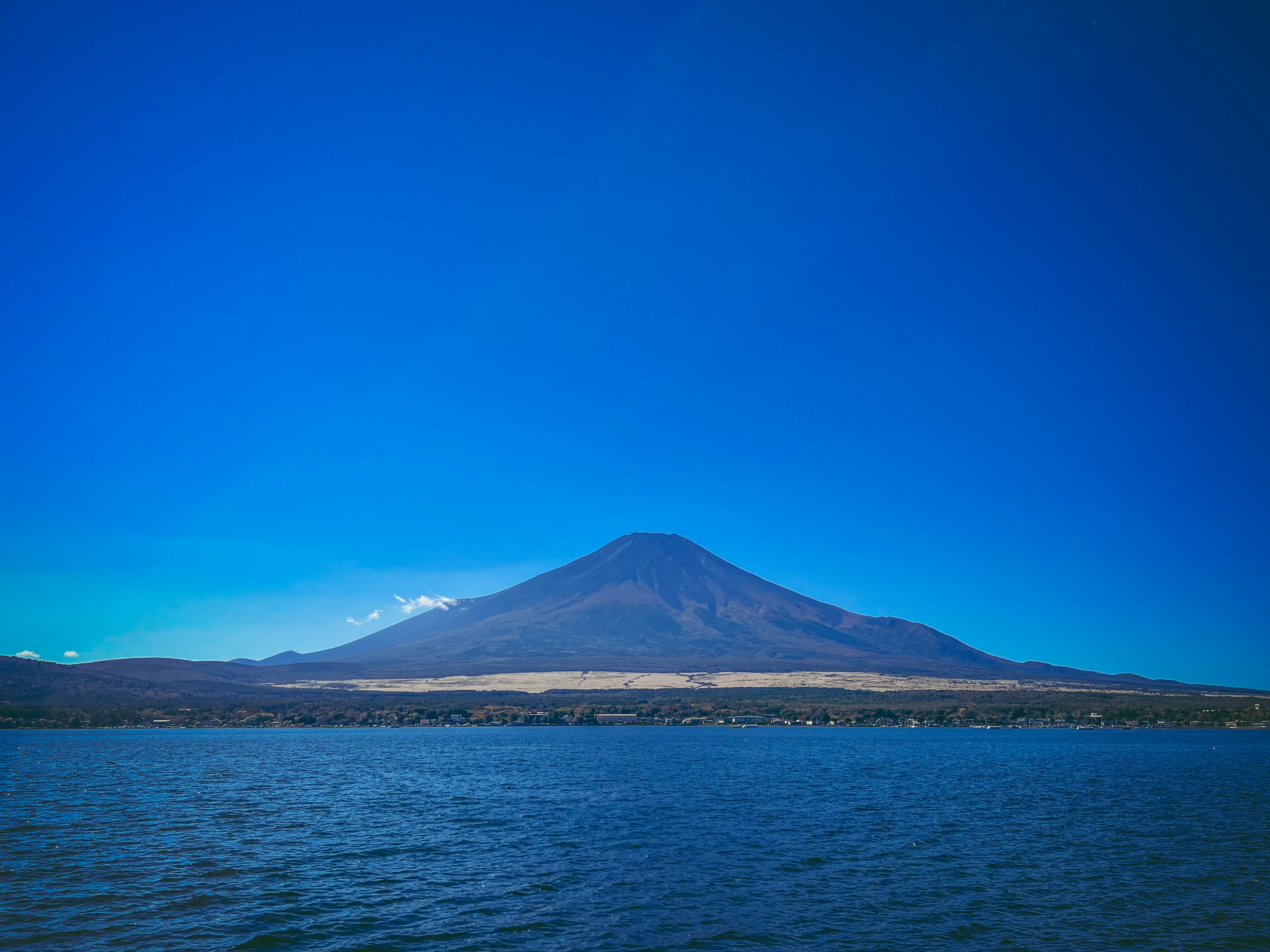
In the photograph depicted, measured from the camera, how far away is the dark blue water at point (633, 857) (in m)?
21.8

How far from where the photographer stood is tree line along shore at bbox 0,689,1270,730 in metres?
136

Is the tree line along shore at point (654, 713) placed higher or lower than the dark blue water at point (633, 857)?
lower

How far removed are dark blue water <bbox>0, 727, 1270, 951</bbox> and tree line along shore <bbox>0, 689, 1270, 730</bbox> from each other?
252 feet

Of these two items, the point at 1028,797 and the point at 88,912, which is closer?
the point at 88,912

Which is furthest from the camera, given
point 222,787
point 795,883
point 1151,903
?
point 222,787

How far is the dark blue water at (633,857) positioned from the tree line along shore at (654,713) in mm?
76754

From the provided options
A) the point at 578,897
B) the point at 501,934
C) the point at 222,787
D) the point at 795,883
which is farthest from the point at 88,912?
the point at 222,787

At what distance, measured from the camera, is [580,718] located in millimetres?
140750

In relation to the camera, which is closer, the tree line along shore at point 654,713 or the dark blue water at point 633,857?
the dark blue water at point 633,857

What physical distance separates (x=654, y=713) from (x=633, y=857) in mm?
119178

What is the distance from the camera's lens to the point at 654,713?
14625cm

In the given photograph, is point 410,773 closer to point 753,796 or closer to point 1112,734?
point 753,796

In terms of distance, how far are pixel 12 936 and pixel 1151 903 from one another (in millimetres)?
34429

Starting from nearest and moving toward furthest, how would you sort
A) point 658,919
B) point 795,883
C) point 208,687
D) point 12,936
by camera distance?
point 12,936 < point 658,919 < point 795,883 < point 208,687
